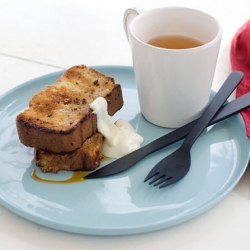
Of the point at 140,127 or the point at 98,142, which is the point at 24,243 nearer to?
the point at 98,142

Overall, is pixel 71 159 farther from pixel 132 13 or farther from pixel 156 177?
pixel 132 13

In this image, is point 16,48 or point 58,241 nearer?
point 58,241

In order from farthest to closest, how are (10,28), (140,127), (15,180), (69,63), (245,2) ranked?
(245,2) → (10,28) → (69,63) → (140,127) → (15,180)

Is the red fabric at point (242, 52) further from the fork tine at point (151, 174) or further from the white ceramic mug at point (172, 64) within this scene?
the fork tine at point (151, 174)

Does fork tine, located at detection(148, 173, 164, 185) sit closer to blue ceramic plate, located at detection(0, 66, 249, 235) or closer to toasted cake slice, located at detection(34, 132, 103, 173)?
blue ceramic plate, located at detection(0, 66, 249, 235)

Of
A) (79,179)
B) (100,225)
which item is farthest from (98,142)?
(100,225)

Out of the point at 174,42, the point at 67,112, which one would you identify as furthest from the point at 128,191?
the point at 174,42

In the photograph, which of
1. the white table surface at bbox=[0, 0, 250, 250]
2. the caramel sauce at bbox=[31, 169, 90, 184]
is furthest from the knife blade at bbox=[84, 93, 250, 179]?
the white table surface at bbox=[0, 0, 250, 250]
